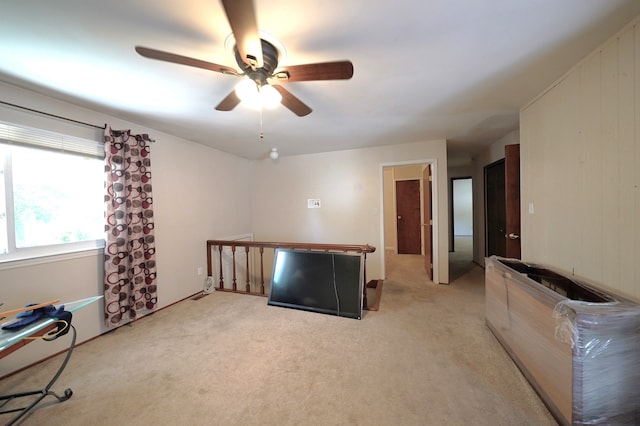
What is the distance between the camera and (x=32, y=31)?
4.09 ft

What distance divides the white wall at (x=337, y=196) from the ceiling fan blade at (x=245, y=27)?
289 cm

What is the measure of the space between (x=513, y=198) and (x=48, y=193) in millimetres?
4873

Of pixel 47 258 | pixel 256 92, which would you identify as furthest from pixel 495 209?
pixel 47 258

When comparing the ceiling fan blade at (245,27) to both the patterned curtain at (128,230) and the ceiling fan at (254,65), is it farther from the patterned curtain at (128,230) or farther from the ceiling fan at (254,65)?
the patterned curtain at (128,230)

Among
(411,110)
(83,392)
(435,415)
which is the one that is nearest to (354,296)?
(435,415)

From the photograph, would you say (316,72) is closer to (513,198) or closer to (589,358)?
(589,358)

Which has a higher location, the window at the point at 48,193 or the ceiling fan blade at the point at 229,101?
the ceiling fan blade at the point at 229,101

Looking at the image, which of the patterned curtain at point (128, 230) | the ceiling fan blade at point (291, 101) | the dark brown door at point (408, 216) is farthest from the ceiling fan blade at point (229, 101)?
the dark brown door at point (408, 216)

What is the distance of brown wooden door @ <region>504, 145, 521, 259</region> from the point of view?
8.61 feet

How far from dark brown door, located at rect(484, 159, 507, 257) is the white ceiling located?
1.50 metres

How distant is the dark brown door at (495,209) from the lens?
356 cm

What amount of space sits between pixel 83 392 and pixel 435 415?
2.37 meters

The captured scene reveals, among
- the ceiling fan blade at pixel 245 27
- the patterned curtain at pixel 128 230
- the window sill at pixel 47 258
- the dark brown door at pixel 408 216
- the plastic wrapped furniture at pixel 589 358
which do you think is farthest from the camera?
the dark brown door at pixel 408 216

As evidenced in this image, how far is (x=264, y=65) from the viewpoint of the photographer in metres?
1.37
